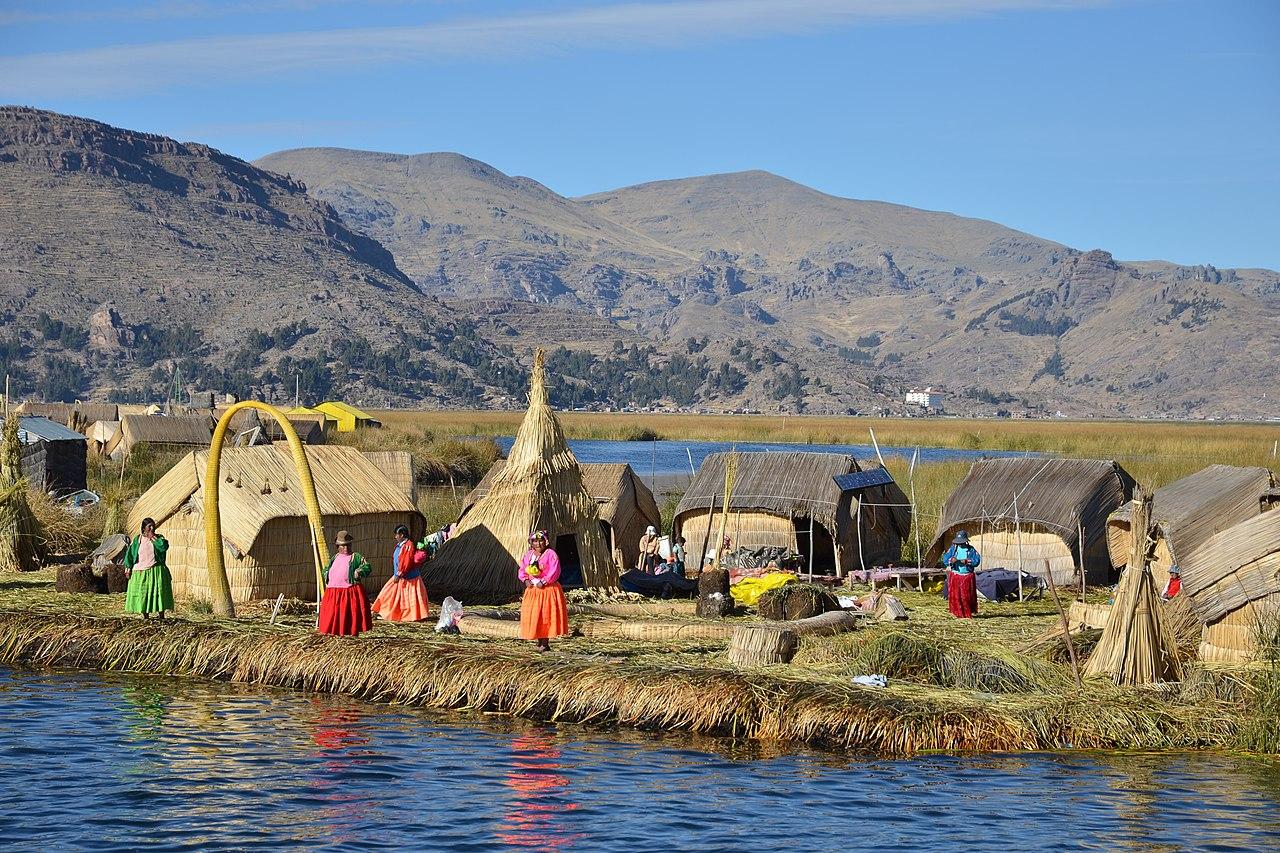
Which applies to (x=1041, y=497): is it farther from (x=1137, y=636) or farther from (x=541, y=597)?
(x=541, y=597)

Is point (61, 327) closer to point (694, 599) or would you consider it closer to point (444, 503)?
point (444, 503)

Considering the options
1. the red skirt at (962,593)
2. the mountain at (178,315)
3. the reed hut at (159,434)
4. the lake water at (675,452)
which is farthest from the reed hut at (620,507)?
the mountain at (178,315)

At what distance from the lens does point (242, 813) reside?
1074 cm

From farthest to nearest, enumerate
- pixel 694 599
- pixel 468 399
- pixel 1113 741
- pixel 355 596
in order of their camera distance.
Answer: pixel 468 399 < pixel 694 599 < pixel 355 596 < pixel 1113 741

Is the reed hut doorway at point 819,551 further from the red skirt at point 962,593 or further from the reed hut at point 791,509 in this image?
the red skirt at point 962,593

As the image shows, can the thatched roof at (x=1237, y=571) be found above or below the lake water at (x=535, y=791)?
above

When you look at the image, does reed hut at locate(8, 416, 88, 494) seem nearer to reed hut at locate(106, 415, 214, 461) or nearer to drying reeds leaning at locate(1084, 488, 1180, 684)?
reed hut at locate(106, 415, 214, 461)

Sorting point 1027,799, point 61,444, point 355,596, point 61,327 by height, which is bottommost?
point 1027,799

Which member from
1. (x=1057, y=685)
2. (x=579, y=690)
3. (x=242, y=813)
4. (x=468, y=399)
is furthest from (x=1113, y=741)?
(x=468, y=399)

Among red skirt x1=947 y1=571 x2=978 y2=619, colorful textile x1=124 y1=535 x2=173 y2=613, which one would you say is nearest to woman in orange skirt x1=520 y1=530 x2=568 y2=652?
colorful textile x1=124 y1=535 x2=173 y2=613

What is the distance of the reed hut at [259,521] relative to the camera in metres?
18.6

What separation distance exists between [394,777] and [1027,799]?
4.59 m

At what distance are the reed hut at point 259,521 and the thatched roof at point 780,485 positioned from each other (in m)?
6.70

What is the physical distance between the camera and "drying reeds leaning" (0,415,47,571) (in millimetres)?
21438
